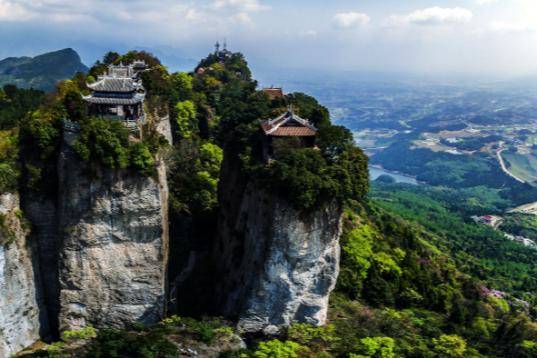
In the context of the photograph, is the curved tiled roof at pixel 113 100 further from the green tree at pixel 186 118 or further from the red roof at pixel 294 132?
→ the green tree at pixel 186 118

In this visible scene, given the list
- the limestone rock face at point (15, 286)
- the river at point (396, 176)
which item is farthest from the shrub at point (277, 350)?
the river at point (396, 176)

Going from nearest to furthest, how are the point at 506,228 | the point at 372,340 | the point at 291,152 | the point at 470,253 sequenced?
the point at 372,340, the point at 291,152, the point at 470,253, the point at 506,228

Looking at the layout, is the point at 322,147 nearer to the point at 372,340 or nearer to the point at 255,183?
the point at 255,183

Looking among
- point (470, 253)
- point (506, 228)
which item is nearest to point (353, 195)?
point (470, 253)

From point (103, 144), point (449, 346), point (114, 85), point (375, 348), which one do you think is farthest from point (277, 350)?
point (114, 85)

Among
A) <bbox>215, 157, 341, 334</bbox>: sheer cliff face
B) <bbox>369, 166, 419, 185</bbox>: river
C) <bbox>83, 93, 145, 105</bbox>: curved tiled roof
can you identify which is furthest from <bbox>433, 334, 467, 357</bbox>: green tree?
<bbox>369, 166, 419, 185</bbox>: river

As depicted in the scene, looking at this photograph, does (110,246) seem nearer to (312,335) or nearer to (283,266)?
(283,266)
